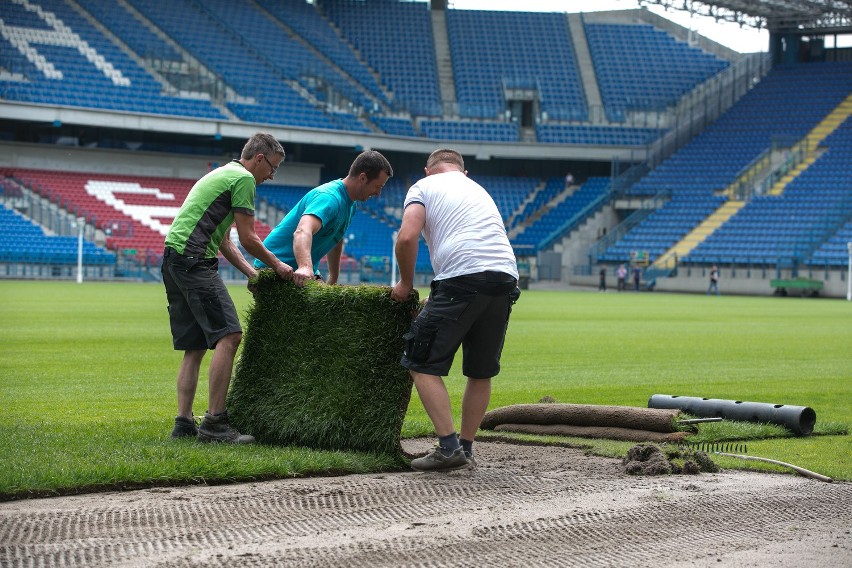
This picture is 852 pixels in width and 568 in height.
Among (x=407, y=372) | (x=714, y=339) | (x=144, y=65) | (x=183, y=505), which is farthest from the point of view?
(x=144, y=65)

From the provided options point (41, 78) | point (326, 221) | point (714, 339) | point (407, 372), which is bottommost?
point (714, 339)

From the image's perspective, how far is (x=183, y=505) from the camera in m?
6.00

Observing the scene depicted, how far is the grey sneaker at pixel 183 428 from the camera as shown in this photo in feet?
27.2

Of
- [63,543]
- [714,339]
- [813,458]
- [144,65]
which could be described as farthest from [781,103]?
[63,543]

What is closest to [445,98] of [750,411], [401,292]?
[750,411]

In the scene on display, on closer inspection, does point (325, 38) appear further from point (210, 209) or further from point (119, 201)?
point (210, 209)

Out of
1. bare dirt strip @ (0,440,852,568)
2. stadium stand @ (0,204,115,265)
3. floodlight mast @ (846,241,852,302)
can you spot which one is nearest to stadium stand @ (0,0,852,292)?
floodlight mast @ (846,241,852,302)

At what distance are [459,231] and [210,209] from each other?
1.92m

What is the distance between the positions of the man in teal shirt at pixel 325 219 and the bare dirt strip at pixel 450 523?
193 centimetres

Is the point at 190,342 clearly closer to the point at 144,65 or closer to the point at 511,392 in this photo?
the point at 511,392

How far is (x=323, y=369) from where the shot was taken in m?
7.99

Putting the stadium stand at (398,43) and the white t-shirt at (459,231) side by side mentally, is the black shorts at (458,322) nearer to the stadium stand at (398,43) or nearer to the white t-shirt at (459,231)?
the white t-shirt at (459,231)

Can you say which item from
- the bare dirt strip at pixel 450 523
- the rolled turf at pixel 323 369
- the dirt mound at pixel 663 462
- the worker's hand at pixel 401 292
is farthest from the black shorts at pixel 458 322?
the dirt mound at pixel 663 462

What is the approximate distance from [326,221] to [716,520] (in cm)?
378
